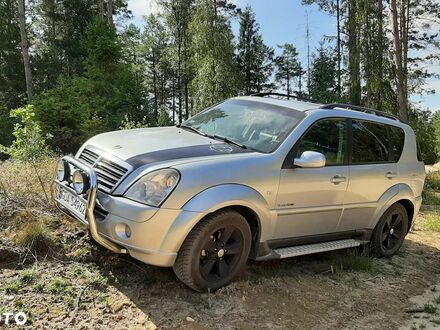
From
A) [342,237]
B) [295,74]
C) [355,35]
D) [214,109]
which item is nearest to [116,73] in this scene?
[355,35]

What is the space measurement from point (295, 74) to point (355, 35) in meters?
35.1

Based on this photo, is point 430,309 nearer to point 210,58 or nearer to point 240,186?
point 240,186

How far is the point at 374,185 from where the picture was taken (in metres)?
5.56

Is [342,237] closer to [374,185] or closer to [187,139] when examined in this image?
[374,185]

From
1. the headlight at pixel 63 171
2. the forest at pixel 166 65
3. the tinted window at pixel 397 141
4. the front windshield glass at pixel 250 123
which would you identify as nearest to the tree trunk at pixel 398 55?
the forest at pixel 166 65

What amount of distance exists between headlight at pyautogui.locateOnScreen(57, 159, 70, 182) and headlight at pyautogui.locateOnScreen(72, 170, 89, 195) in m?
0.24

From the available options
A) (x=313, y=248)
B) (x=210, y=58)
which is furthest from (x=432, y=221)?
(x=210, y=58)

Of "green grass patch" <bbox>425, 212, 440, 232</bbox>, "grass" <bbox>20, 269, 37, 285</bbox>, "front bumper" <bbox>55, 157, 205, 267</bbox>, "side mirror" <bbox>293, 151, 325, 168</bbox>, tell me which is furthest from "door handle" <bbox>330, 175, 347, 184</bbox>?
"green grass patch" <bbox>425, 212, 440, 232</bbox>

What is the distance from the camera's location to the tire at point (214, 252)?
394 cm

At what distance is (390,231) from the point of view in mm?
6156

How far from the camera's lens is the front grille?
13.1ft

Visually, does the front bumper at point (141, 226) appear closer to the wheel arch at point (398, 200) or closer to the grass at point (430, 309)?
the grass at point (430, 309)

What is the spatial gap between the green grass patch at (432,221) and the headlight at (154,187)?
6.37 meters

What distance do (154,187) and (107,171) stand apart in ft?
1.87
